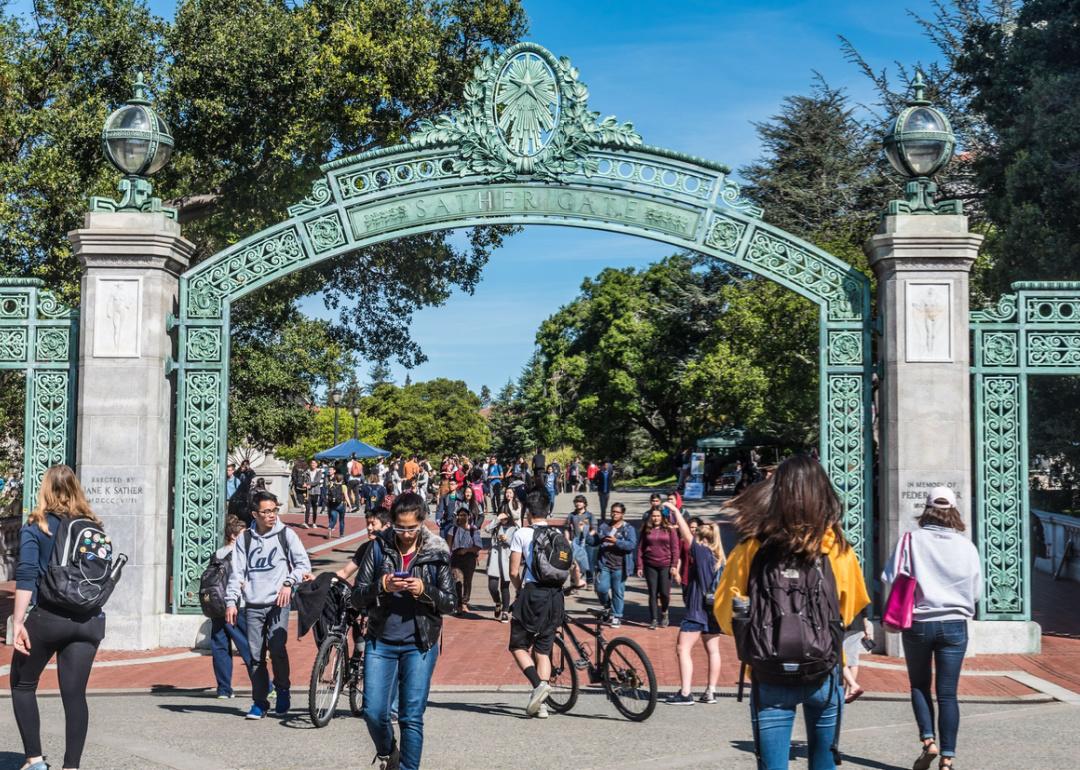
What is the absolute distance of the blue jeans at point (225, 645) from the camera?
8969mm

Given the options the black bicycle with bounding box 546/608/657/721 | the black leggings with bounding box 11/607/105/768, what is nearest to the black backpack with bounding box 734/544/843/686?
the black leggings with bounding box 11/607/105/768

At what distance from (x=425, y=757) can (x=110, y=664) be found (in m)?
5.00

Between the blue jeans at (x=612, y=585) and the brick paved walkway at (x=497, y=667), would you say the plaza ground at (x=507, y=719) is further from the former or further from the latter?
the blue jeans at (x=612, y=585)

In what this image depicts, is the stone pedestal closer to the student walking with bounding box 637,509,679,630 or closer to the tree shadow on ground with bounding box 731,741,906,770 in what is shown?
the student walking with bounding box 637,509,679,630

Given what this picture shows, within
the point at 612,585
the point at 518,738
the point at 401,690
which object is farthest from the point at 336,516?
the point at 401,690

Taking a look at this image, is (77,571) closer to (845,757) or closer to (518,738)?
(518,738)

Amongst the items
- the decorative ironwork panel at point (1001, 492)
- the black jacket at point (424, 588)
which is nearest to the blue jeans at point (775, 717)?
the black jacket at point (424, 588)

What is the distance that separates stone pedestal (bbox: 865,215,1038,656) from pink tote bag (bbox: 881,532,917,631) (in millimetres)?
5099

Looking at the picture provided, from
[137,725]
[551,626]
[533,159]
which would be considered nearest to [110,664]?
[137,725]

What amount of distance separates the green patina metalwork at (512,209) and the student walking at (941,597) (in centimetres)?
556

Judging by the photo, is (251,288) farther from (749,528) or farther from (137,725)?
(749,528)

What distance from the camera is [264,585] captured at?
8906 mm

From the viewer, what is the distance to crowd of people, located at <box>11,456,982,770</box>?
4.91 m

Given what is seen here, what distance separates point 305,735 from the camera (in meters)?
8.35
